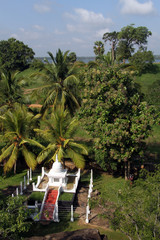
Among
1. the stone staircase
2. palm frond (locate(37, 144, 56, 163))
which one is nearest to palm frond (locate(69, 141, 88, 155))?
palm frond (locate(37, 144, 56, 163))

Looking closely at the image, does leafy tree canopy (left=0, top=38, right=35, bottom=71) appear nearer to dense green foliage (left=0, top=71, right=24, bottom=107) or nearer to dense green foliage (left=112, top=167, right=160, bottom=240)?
dense green foliage (left=0, top=71, right=24, bottom=107)

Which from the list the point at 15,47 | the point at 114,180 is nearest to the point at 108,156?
the point at 114,180

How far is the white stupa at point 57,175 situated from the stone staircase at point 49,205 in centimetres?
70

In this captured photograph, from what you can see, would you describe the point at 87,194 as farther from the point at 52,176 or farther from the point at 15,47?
the point at 15,47

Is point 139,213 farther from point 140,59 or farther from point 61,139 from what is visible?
point 140,59

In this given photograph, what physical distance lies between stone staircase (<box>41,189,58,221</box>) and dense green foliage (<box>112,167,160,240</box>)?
5.90 meters

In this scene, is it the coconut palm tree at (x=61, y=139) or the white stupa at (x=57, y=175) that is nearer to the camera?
the white stupa at (x=57, y=175)

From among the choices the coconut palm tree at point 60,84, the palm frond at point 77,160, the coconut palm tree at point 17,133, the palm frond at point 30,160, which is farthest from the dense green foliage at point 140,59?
the palm frond at point 30,160

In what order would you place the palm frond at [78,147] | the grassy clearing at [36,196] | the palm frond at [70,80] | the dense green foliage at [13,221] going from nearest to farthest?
the dense green foliage at [13,221] < the grassy clearing at [36,196] < the palm frond at [78,147] < the palm frond at [70,80]

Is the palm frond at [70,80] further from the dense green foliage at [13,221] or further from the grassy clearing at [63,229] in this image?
the dense green foliage at [13,221]

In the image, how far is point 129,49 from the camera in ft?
186

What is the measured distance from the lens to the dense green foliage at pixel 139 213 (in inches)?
335

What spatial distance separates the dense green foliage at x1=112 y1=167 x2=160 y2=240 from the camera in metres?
8.50

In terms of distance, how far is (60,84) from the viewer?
20.7m
